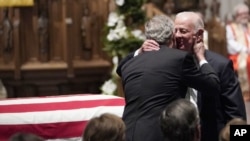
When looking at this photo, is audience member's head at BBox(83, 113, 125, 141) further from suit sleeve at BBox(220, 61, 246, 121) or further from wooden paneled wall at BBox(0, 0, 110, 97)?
wooden paneled wall at BBox(0, 0, 110, 97)

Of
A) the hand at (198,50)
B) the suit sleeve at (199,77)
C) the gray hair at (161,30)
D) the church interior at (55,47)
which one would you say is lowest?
the church interior at (55,47)

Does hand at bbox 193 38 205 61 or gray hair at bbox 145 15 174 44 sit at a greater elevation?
gray hair at bbox 145 15 174 44

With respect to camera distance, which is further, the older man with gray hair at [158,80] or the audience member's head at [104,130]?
the older man with gray hair at [158,80]

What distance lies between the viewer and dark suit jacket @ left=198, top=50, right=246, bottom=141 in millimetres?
3525

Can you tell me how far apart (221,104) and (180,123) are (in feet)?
2.65

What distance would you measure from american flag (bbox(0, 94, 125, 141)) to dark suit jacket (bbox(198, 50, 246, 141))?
43.9 inches

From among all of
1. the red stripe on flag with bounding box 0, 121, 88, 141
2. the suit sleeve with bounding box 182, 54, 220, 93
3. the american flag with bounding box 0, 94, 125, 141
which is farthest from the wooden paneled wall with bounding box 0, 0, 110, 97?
the suit sleeve with bounding box 182, 54, 220, 93

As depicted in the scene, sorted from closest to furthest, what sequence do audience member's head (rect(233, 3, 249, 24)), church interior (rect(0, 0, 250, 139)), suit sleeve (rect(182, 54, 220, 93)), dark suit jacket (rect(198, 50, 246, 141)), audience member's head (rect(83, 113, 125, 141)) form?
audience member's head (rect(83, 113, 125, 141)), suit sleeve (rect(182, 54, 220, 93)), dark suit jacket (rect(198, 50, 246, 141)), church interior (rect(0, 0, 250, 139)), audience member's head (rect(233, 3, 249, 24))

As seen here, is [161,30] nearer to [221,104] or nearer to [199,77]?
[199,77]

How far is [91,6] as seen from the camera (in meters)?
7.74

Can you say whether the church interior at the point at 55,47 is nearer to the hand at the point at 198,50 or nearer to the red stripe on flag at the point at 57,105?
the red stripe on flag at the point at 57,105

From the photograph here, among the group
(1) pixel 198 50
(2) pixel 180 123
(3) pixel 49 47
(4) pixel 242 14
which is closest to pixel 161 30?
(1) pixel 198 50

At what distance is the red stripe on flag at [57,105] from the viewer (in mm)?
4516

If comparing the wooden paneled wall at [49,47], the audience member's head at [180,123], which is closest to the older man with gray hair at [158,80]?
the audience member's head at [180,123]
